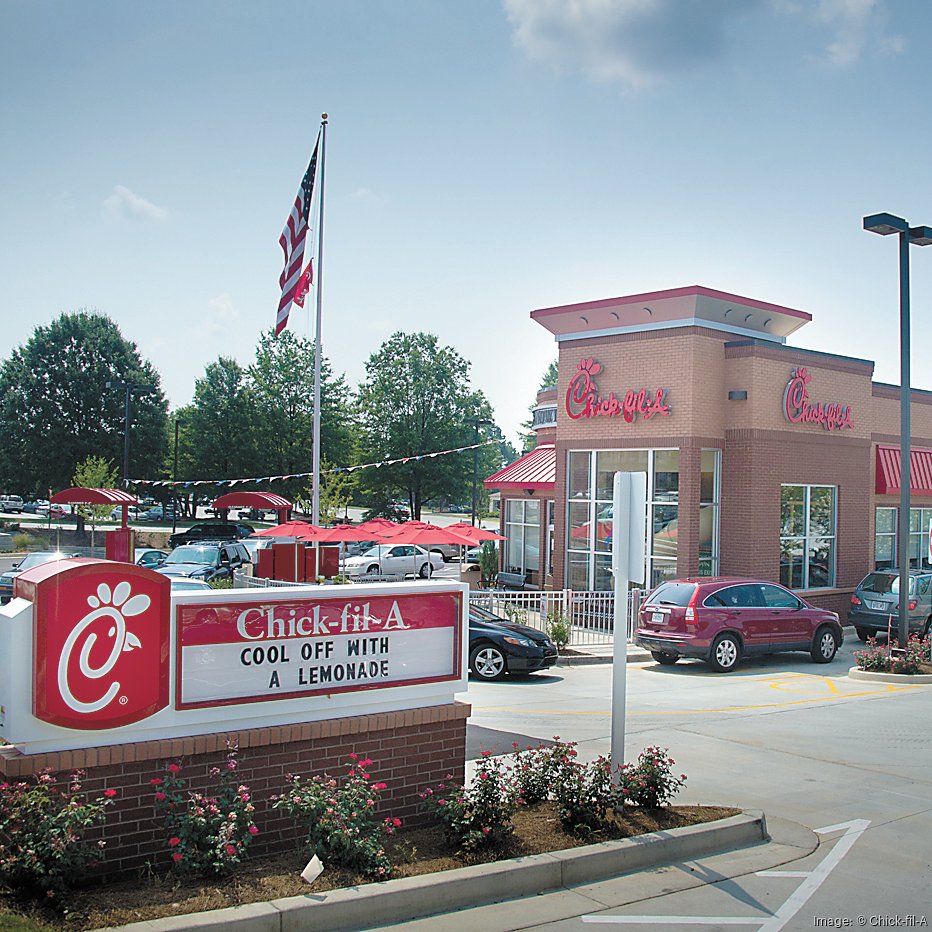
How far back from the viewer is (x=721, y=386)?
2284cm

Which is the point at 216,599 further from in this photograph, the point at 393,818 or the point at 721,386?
the point at 721,386

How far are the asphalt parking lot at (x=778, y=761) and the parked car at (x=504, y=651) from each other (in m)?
0.30

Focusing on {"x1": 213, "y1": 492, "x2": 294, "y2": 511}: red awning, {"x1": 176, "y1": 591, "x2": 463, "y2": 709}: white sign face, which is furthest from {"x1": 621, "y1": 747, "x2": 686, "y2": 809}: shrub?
{"x1": 213, "y1": 492, "x2": 294, "y2": 511}: red awning

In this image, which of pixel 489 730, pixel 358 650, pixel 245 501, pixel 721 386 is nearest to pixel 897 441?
pixel 721 386

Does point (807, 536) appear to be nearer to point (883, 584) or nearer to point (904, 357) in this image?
point (883, 584)

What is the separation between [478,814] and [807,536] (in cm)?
1937

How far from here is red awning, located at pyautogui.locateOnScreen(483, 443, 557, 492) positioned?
28.2 metres

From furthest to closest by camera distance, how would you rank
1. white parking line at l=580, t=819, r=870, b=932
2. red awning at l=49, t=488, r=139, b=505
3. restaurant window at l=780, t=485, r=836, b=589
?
red awning at l=49, t=488, r=139, b=505 < restaurant window at l=780, t=485, r=836, b=589 < white parking line at l=580, t=819, r=870, b=932

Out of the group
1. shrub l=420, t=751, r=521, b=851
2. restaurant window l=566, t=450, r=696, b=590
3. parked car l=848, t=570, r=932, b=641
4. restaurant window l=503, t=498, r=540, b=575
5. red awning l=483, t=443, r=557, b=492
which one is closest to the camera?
shrub l=420, t=751, r=521, b=851

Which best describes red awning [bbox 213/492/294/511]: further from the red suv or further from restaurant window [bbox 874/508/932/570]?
restaurant window [bbox 874/508/932/570]

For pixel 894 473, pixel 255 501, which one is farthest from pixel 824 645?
pixel 255 501

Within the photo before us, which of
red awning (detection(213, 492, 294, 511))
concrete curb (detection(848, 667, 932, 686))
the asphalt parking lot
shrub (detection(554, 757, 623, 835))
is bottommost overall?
concrete curb (detection(848, 667, 932, 686))

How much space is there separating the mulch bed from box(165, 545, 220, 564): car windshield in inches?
927

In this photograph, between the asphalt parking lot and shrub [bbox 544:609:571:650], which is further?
shrub [bbox 544:609:571:650]
